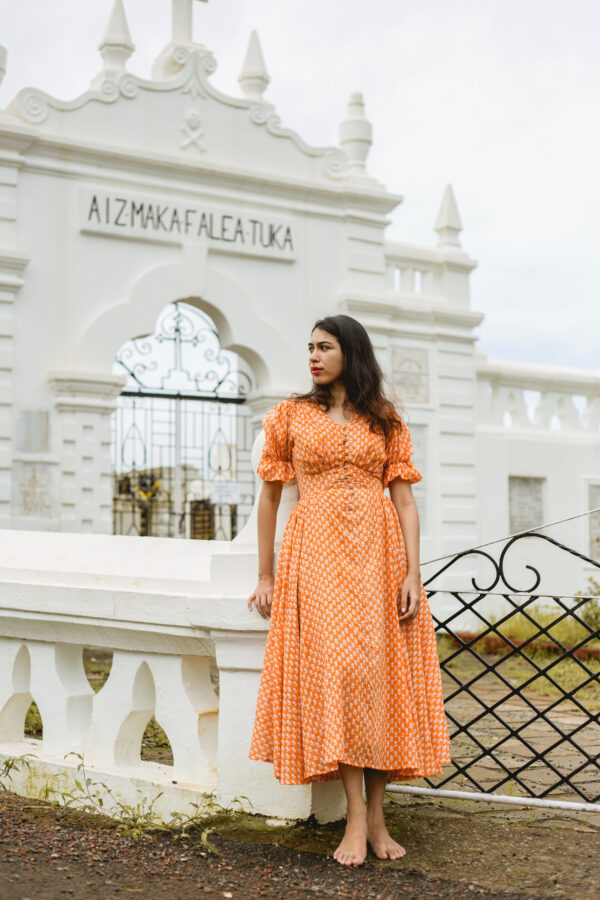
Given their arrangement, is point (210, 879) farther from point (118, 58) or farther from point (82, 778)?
point (118, 58)

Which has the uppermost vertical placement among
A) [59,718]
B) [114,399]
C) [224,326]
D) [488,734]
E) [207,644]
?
[224,326]

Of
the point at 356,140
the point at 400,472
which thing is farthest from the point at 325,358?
the point at 356,140

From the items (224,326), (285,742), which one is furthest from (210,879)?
(224,326)

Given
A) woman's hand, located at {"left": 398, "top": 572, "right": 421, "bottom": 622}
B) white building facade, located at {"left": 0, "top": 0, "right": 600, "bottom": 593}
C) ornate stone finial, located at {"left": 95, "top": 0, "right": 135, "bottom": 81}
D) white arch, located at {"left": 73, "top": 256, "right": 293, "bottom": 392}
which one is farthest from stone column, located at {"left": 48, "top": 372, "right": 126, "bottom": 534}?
woman's hand, located at {"left": 398, "top": 572, "right": 421, "bottom": 622}

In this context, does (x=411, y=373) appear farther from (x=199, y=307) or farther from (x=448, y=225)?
(x=199, y=307)

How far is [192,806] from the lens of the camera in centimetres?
336

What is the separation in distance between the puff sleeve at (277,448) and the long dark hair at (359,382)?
0.10 metres

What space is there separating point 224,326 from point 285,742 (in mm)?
8488

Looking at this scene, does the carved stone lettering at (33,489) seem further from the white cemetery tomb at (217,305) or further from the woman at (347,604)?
the woman at (347,604)

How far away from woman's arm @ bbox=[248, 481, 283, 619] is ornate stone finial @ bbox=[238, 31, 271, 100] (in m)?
9.28

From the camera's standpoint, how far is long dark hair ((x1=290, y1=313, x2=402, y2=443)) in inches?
131

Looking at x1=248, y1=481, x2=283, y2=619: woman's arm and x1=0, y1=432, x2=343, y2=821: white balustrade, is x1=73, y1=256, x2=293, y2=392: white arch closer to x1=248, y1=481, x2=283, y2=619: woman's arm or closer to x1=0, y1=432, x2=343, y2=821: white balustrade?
x1=0, y1=432, x2=343, y2=821: white balustrade

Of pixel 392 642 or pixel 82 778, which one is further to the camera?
pixel 82 778

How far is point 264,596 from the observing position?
3234mm
